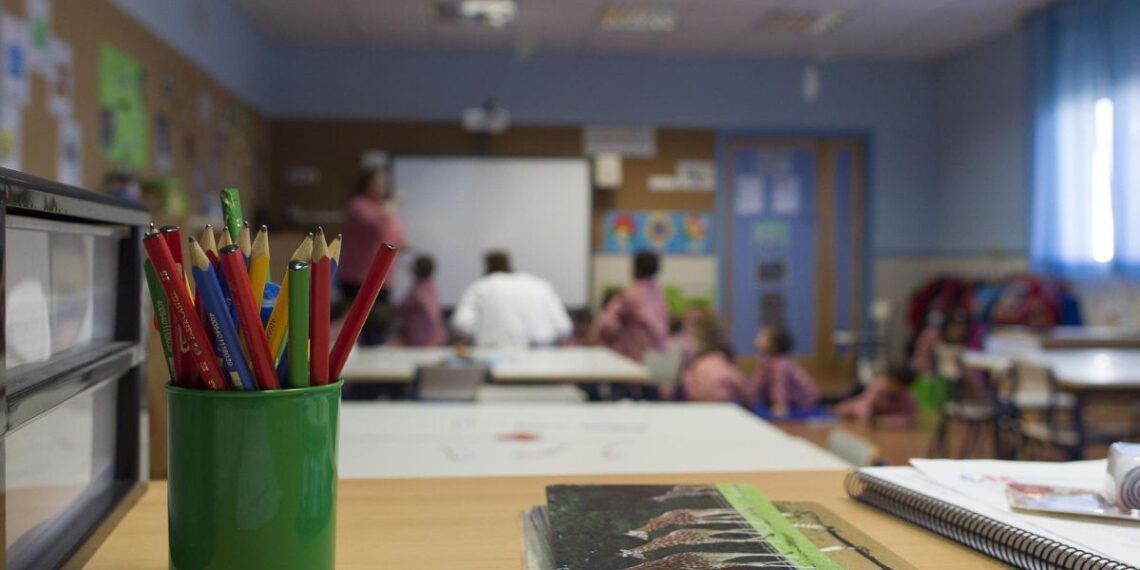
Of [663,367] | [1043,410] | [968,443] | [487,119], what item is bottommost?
[968,443]

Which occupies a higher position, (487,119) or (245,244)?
(487,119)

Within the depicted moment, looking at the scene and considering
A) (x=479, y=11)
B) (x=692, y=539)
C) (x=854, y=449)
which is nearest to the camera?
(x=692, y=539)

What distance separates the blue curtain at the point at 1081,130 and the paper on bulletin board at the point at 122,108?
5865mm

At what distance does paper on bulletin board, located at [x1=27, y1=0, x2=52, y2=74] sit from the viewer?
371 cm

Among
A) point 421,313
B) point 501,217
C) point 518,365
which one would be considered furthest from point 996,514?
point 501,217

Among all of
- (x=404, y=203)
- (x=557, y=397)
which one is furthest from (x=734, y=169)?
(x=557, y=397)

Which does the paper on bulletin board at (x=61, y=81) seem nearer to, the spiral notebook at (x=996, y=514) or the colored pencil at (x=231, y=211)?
the colored pencil at (x=231, y=211)

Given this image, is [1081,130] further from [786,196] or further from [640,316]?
[640,316]

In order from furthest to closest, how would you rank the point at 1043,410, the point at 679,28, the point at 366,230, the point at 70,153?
the point at 679,28 → the point at 366,230 → the point at 1043,410 → the point at 70,153

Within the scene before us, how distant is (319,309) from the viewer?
2.21 ft

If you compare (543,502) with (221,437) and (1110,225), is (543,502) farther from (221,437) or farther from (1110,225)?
(1110,225)

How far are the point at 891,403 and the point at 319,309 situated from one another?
247 inches

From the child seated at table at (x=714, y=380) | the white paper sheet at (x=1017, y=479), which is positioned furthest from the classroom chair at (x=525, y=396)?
the child seated at table at (x=714, y=380)

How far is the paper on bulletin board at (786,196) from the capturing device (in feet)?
28.9
